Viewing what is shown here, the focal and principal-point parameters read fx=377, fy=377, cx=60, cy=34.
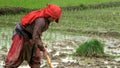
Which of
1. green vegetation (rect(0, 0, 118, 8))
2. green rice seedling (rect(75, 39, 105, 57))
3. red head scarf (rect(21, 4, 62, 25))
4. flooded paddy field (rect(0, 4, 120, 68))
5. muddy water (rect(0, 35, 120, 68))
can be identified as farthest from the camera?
green vegetation (rect(0, 0, 118, 8))

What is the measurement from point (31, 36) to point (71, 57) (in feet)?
8.57

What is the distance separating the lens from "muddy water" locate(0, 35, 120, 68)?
7081 mm

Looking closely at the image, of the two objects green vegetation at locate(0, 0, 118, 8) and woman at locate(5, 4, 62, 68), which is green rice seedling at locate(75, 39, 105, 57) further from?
green vegetation at locate(0, 0, 118, 8)

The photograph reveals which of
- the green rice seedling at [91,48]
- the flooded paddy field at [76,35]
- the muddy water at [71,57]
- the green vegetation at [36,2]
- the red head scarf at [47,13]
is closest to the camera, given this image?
the red head scarf at [47,13]

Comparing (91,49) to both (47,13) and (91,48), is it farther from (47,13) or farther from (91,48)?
(47,13)

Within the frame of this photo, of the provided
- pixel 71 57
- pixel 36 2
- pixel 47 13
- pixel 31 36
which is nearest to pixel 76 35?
pixel 71 57

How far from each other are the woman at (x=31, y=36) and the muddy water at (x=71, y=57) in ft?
4.93

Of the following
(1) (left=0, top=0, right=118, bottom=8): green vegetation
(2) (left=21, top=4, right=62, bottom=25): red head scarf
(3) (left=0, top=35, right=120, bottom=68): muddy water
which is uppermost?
(1) (left=0, top=0, right=118, bottom=8): green vegetation

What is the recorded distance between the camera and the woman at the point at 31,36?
4.94m

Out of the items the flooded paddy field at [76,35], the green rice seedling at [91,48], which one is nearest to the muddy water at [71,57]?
the flooded paddy field at [76,35]

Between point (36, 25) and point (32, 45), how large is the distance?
1.46 ft

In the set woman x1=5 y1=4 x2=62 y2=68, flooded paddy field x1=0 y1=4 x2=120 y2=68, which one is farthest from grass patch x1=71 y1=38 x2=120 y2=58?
woman x1=5 y1=4 x2=62 y2=68

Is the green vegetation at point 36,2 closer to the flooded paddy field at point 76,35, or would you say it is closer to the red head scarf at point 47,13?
the flooded paddy field at point 76,35

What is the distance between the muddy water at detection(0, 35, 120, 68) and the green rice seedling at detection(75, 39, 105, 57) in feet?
0.50
